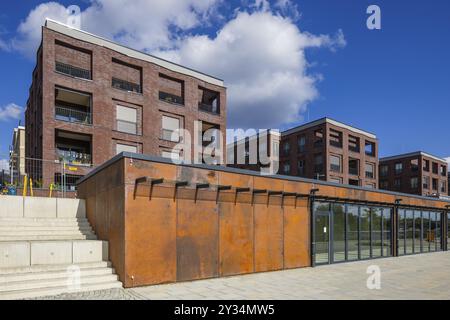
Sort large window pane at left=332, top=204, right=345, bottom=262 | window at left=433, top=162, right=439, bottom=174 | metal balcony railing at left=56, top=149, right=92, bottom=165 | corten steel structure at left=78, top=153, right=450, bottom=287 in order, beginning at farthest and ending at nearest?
window at left=433, top=162, right=439, bottom=174, metal balcony railing at left=56, top=149, right=92, bottom=165, large window pane at left=332, top=204, right=345, bottom=262, corten steel structure at left=78, top=153, right=450, bottom=287

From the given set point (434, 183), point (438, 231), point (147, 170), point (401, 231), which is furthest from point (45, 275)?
point (434, 183)

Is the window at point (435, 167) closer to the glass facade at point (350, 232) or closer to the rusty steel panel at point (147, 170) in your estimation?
the glass facade at point (350, 232)

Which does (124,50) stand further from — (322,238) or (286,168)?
(286,168)

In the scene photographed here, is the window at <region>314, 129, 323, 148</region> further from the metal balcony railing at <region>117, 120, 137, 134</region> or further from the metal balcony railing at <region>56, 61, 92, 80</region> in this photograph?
the metal balcony railing at <region>56, 61, 92, 80</region>

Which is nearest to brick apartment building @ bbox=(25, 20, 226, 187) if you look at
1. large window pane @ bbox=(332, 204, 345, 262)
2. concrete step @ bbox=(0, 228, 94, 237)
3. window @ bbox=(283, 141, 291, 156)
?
concrete step @ bbox=(0, 228, 94, 237)

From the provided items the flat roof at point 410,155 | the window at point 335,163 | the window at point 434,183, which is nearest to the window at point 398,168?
→ the flat roof at point 410,155

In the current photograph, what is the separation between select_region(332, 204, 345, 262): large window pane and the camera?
595 inches

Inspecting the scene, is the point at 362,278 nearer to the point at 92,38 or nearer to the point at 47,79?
the point at 47,79

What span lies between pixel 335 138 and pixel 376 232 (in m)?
36.4

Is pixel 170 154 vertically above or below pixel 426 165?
below

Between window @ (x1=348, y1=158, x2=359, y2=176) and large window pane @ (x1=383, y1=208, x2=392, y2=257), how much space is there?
119 ft

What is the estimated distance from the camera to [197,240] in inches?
428

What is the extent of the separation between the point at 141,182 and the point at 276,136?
49425 millimetres

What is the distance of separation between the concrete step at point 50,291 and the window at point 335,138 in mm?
45217
